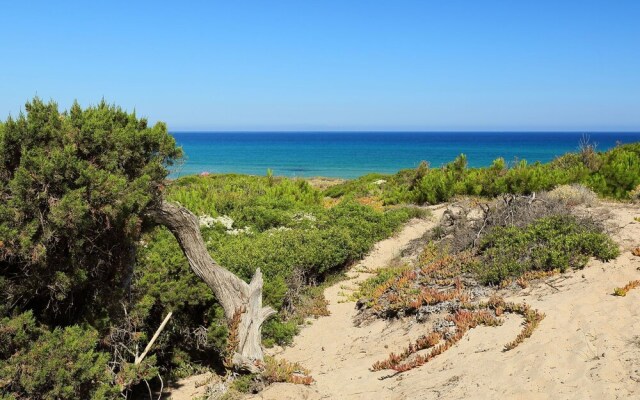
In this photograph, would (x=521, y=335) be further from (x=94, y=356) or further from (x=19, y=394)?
(x=19, y=394)

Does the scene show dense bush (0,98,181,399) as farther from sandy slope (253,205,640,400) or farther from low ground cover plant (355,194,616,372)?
low ground cover plant (355,194,616,372)

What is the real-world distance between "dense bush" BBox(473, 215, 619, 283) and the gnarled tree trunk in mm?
4436

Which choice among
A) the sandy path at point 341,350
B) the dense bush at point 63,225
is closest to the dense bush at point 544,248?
the sandy path at point 341,350

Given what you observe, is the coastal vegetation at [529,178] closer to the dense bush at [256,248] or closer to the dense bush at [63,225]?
the dense bush at [256,248]

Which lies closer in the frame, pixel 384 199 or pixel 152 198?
pixel 152 198

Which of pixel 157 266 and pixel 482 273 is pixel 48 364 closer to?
pixel 157 266

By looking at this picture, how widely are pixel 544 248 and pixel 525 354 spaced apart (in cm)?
364

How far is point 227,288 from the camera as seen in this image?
812cm

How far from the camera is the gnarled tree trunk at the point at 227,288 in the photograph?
764cm

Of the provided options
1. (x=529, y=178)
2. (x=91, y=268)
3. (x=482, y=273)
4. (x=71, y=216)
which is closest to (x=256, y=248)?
(x=482, y=273)

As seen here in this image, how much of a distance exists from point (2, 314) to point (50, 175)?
1.80 meters

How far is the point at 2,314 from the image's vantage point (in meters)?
6.05

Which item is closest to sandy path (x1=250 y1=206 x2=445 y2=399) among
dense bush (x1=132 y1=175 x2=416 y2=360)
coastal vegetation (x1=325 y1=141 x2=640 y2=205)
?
dense bush (x1=132 y1=175 x2=416 y2=360)

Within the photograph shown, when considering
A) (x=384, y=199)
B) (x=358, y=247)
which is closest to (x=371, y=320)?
(x=358, y=247)
